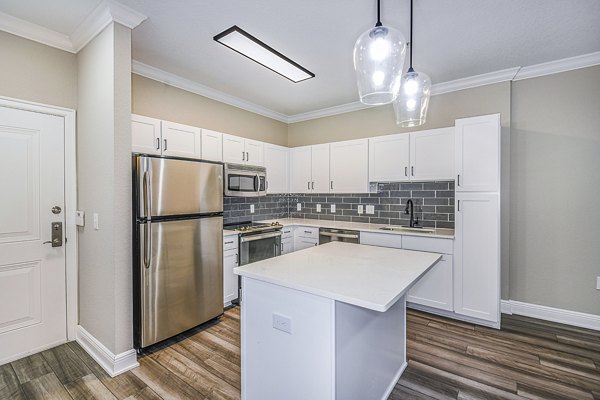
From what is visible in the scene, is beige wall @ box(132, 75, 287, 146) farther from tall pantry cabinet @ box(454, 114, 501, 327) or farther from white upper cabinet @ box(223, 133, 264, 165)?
tall pantry cabinet @ box(454, 114, 501, 327)

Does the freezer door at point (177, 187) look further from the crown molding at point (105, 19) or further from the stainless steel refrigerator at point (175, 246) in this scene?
the crown molding at point (105, 19)

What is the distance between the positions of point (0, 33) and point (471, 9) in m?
3.58

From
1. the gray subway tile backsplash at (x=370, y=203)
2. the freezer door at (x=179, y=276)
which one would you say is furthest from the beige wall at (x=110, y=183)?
the gray subway tile backsplash at (x=370, y=203)

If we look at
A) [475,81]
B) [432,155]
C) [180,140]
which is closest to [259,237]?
[180,140]

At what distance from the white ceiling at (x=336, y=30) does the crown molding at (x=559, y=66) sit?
89 millimetres

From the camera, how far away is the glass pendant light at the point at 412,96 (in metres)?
1.74

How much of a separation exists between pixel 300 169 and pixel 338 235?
4.47 ft

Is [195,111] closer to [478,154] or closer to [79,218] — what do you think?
[79,218]

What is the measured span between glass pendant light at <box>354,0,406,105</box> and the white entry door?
268cm

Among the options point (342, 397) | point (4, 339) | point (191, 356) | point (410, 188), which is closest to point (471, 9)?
point (410, 188)

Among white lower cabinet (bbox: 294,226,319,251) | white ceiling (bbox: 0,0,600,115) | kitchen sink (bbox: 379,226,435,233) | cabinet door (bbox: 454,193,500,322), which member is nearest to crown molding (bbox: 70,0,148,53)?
white ceiling (bbox: 0,0,600,115)

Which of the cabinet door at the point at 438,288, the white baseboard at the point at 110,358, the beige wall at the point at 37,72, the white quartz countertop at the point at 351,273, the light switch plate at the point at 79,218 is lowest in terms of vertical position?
the white baseboard at the point at 110,358

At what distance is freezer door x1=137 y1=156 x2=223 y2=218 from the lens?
7.65 feet

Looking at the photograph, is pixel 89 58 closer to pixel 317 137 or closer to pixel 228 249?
pixel 228 249
